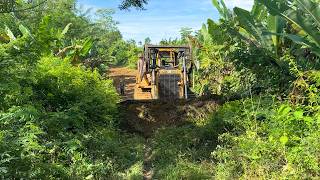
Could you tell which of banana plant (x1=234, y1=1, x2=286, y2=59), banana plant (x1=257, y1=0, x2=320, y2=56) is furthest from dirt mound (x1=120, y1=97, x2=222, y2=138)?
banana plant (x1=257, y1=0, x2=320, y2=56)

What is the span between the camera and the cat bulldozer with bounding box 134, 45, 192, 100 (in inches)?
462

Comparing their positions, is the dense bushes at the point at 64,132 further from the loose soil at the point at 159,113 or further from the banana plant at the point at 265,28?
the banana plant at the point at 265,28

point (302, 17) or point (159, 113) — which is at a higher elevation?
point (302, 17)

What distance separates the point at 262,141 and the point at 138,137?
11.2ft

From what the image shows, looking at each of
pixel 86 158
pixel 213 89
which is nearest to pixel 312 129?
pixel 86 158

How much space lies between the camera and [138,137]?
8.65 meters

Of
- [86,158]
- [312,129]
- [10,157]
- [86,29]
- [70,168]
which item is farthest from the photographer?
[86,29]

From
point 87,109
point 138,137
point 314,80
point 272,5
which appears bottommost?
point 138,137

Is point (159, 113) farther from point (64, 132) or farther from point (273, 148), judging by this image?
point (273, 148)

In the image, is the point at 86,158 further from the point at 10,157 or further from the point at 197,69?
the point at 197,69

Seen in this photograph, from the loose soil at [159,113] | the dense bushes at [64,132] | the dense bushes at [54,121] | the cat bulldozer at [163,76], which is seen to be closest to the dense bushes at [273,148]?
the dense bushes at [54,121]

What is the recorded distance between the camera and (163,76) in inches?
478

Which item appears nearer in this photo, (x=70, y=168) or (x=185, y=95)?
(x=70, y=168)

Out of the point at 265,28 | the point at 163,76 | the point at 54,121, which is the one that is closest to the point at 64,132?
the point at 54,121
